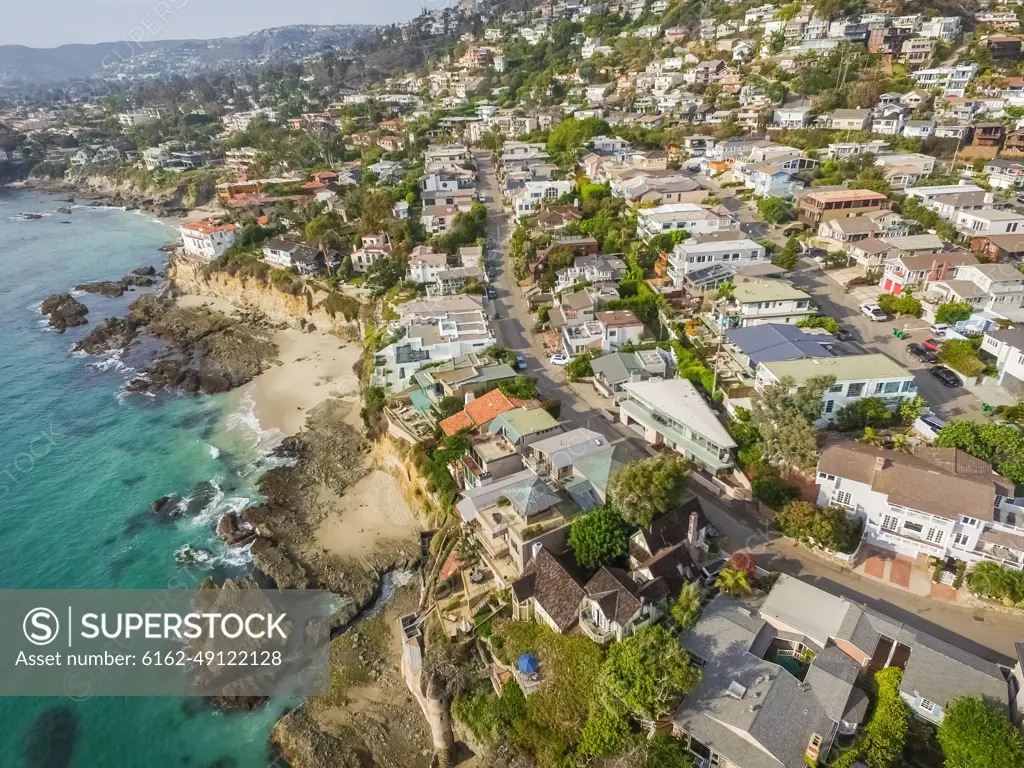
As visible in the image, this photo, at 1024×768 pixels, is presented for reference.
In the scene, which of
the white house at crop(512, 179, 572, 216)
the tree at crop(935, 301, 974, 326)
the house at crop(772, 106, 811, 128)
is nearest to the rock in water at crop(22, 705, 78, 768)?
the tree at crop(935, 301, 974, 326)

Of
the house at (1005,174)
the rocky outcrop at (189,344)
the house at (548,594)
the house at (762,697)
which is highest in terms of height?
the house at (1005,174)

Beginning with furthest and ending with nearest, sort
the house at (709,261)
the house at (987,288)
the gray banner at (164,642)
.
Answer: the house at (709,261)
the house at (987,288)
the gray banner at (164,642)

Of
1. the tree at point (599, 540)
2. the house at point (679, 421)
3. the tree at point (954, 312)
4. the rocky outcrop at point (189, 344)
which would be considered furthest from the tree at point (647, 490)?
the rocky outcrop at point (189, 344)

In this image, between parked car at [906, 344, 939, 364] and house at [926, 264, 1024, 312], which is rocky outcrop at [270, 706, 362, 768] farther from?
house at [926, 264, 1024, 312]

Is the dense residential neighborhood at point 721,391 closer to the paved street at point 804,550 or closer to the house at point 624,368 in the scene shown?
the paved street at point 804,550

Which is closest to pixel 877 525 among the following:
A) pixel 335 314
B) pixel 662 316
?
pixel 662 316

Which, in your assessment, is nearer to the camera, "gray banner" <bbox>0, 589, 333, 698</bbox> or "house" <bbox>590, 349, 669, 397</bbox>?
"gray banner" <bbox>0, 589, 333, 698</bbox>
